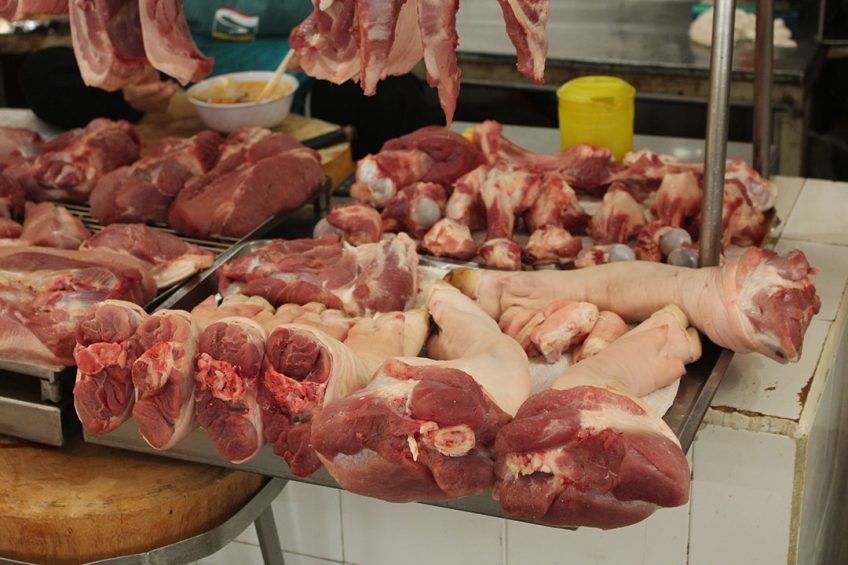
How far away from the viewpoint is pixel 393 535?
2461 millimetres

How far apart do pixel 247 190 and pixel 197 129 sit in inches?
44.1

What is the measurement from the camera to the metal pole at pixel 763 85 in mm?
2624

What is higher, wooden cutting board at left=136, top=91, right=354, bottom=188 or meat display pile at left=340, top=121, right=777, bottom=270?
meat display pile at left=340, top=121, right=777, bottom=270

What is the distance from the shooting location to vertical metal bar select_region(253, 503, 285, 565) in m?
2.39

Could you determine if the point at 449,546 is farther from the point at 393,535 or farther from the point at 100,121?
the point at 100,121

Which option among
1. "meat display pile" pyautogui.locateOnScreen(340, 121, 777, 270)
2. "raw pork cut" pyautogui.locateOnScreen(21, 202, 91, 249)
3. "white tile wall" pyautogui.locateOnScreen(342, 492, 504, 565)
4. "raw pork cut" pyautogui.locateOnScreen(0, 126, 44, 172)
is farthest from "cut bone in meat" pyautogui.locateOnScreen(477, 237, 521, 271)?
"raw pork cut" pyautogui.locateOnScreen(0, 126, 44, 172)

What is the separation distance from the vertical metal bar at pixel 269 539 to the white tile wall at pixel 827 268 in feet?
4.11

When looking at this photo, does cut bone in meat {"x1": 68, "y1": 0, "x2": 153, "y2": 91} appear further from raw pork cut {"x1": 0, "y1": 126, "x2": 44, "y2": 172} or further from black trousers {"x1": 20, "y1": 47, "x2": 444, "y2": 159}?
black trousers {"x1": 20, "y1": 47, "x2": 444, "y2": 159}

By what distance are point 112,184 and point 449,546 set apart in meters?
1.34

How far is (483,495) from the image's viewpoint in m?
1.68

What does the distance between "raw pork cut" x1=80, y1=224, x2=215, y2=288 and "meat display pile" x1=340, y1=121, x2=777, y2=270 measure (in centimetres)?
36

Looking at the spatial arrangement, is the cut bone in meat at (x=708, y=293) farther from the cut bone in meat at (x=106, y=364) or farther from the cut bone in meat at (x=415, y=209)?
the cut bone in meat at (x=106, y=364)

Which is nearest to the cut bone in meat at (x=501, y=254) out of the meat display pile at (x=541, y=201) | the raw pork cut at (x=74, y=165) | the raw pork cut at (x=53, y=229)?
the meat display pile at (x=541, y=201)

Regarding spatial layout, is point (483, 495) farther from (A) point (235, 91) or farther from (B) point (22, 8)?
(A) point (235, 91)
